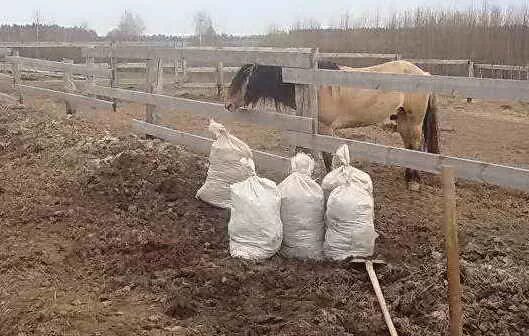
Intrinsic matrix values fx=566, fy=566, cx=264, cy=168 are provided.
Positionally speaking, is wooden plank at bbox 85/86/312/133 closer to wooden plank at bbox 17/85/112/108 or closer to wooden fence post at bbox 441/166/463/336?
wooden plank at bbox 17/85/112/108

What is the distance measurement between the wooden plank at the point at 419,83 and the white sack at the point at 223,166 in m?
0.77

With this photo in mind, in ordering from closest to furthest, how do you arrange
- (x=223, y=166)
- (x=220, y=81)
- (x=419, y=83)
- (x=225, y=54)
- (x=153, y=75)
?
(x=419, y=83) → (x=223, y=166) → (x=225, y=54) → (x=153, y=75) → (x=220, y=81)

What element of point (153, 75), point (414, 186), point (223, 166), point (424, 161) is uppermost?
point (153, 75)

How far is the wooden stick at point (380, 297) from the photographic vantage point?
9.80 feet

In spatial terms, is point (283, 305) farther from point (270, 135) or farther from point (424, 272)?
point (270, 135)

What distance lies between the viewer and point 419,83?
4.38 m

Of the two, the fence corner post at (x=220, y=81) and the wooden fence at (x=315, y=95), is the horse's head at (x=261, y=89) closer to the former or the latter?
the wooden fence at (x=315, y=95)

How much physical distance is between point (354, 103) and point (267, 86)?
1.11 metres

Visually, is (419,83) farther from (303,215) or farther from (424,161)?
(303,215)

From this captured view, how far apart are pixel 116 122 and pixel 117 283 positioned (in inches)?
261

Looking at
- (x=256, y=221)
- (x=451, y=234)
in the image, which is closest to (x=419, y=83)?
(x=256, y=221)

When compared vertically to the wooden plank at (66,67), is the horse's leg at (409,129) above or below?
below

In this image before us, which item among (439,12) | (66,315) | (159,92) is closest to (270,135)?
(159,92)

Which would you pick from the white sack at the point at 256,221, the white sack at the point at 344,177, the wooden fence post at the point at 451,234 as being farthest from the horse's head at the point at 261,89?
the wooden fence post at the point at 451,234
